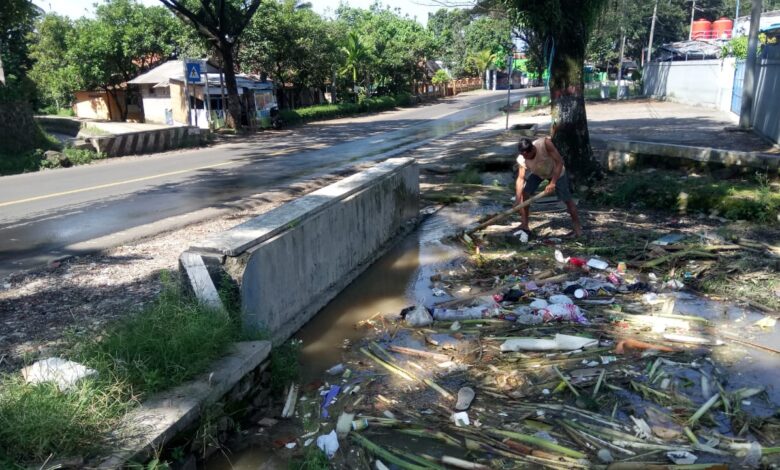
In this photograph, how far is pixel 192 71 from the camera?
2200 centimetres

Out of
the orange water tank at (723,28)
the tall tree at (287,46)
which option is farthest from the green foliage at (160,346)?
the orange water tank at (723,28)

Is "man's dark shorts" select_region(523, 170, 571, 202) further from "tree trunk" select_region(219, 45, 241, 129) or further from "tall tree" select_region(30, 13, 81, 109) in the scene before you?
"tall tree" select_region(30, 13, 81, 109)

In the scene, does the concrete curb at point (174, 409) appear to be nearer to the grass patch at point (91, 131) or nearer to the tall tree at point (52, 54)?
the grass patch at point (91, 131)

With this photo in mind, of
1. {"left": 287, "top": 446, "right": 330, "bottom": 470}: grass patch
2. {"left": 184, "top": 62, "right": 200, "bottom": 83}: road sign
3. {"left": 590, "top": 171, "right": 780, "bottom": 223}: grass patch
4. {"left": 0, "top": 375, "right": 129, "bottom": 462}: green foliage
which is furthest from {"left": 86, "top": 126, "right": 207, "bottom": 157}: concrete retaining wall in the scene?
{"left": 287, "top": 446, "right": 330, "bottom": 470}: grass patch

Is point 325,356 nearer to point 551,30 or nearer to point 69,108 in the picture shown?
point 551,30

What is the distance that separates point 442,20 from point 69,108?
170ft

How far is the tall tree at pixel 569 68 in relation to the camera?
10.7m

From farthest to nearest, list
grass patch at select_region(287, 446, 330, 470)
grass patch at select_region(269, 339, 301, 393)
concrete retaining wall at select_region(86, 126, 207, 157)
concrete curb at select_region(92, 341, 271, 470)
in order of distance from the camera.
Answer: concrete retaining wall at select_region(86, 126, 207, 157)
grass patch at select_region(269, 339, 301, 393)
grass patch at select_region(287, 446, 330, 470)
concrete curb at select_region(92, 341, 271, 470)

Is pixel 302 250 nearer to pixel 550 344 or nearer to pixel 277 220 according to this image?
pixel 277 220

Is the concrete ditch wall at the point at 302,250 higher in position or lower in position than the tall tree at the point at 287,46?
lower

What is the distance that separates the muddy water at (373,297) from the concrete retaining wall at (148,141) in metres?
12.3

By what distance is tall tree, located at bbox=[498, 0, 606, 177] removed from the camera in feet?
35.2

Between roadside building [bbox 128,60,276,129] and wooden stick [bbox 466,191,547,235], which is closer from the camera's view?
wooden stick [bbox 466,191,547,235]

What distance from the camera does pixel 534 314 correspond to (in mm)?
5551
